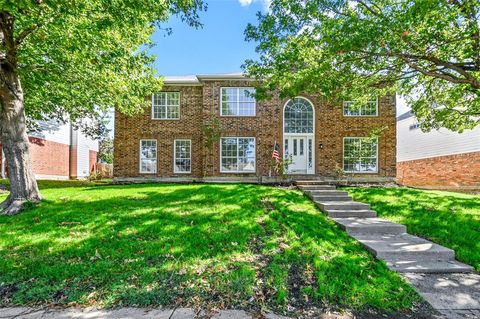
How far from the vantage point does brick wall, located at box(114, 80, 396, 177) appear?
14.2 m

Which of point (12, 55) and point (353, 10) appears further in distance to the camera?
point (353, 10)

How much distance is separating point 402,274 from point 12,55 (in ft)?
34.8

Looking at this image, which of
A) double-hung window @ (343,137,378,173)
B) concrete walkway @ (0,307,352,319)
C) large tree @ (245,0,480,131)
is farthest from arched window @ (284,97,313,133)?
concrete walkway @ (0,307,352,319)

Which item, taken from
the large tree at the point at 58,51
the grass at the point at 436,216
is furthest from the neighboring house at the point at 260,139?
the large tree at the point at 58,51

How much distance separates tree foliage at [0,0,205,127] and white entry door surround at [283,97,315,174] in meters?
7.22

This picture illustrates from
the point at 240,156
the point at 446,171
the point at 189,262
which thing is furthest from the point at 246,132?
→ the point at 446,171

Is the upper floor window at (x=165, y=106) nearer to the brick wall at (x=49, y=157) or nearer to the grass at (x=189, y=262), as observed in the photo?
the grass at (x=189, y=262)

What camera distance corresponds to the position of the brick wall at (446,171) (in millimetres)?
15653

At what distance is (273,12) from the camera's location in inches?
330

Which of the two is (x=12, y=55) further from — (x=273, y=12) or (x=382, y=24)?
(x=382, y=24)

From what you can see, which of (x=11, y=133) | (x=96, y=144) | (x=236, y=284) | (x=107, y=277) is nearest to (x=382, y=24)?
(x=236, y=284)

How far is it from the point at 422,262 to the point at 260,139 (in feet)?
34.8

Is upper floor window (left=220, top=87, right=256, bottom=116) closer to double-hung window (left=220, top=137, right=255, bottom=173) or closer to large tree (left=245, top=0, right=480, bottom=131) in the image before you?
double-hung window (left=220, top=137, right=255, bottom=173)

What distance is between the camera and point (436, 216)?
673cm
